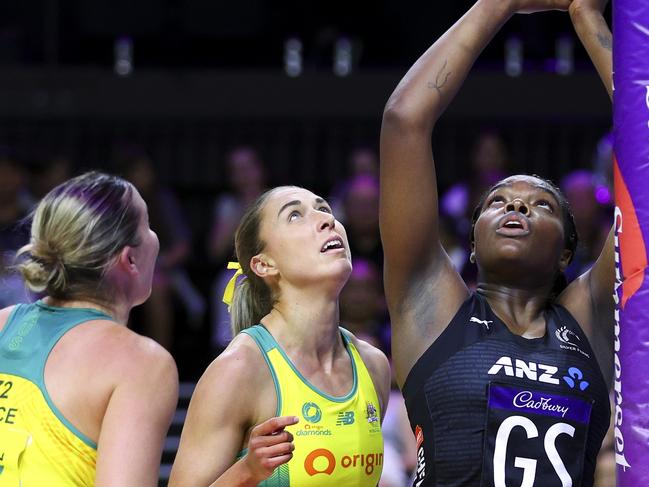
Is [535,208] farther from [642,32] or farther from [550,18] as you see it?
[550,18]

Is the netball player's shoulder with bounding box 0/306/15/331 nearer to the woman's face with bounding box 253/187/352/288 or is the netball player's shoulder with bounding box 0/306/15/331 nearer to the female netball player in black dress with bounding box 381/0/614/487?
the woman's face with bounding box 253/187/352/288

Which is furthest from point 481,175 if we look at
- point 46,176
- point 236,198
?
point 46,176

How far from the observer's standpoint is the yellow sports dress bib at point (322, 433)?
2.53 metres

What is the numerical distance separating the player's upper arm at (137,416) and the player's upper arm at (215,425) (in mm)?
60

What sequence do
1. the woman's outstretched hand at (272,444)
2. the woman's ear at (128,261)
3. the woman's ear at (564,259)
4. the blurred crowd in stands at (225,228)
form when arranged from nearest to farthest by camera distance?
the woman's outstretched hand at (272,444) < the woman's ear at (128,261) < the woman's ear at (564,259) < the blurred crowd in stands at (225,228)

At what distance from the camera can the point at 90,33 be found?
7551 millimetres

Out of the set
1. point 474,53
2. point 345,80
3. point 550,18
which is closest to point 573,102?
point 550,18

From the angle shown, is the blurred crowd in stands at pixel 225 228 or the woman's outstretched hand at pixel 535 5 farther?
the blurred crowd in stands at pixel 225 228

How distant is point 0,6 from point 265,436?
605cm

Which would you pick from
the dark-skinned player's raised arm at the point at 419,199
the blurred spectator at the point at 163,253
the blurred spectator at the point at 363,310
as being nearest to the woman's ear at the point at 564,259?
the dark-skinned player's raised arm at the point at 419,199

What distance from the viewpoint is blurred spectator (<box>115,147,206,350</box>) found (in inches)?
236

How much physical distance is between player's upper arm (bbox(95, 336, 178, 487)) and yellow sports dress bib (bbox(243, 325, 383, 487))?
0.25 metres

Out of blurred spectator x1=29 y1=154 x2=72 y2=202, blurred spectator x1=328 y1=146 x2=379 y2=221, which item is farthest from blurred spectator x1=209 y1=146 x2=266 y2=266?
blurred spectator x1=29 y1=154 x2=72 y2=202

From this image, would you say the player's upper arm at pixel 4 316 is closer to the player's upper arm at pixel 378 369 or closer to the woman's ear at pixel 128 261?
the woman's ear at pixel 128 261
